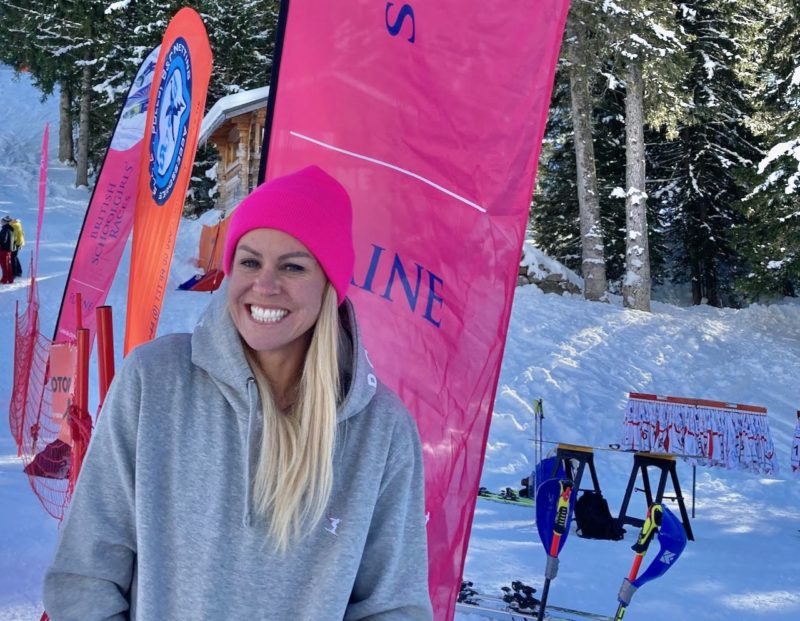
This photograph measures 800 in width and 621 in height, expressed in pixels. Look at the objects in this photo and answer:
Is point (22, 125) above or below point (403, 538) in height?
above

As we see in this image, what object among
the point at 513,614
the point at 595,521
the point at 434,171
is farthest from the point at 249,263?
the point at 595,521

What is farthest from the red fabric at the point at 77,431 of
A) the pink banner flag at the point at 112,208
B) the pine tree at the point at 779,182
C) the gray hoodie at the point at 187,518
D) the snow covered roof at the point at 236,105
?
the snow covered roof at the point at 236,105

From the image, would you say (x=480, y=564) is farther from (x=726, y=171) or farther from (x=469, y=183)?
(x=726, y=171)

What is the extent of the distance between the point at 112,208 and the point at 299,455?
346 centimetres

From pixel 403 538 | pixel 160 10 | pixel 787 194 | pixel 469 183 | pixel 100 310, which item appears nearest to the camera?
pixel 403 538

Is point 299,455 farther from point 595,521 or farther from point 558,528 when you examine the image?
point 595,521

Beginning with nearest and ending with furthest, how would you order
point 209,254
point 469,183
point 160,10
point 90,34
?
point 469,183 → point 209,254 → point 160,10 → point 90,34

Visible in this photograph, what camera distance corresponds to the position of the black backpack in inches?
253

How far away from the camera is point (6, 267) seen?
49.4ft

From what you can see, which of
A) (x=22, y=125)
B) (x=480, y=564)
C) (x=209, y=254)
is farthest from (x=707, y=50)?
(x=22, y=125)

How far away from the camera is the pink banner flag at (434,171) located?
240 centimetres

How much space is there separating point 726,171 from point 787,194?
835 centimetres

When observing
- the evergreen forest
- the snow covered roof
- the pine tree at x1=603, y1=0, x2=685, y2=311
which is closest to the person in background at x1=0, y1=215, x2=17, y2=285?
the snow covered roof

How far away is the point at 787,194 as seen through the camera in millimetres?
15930
